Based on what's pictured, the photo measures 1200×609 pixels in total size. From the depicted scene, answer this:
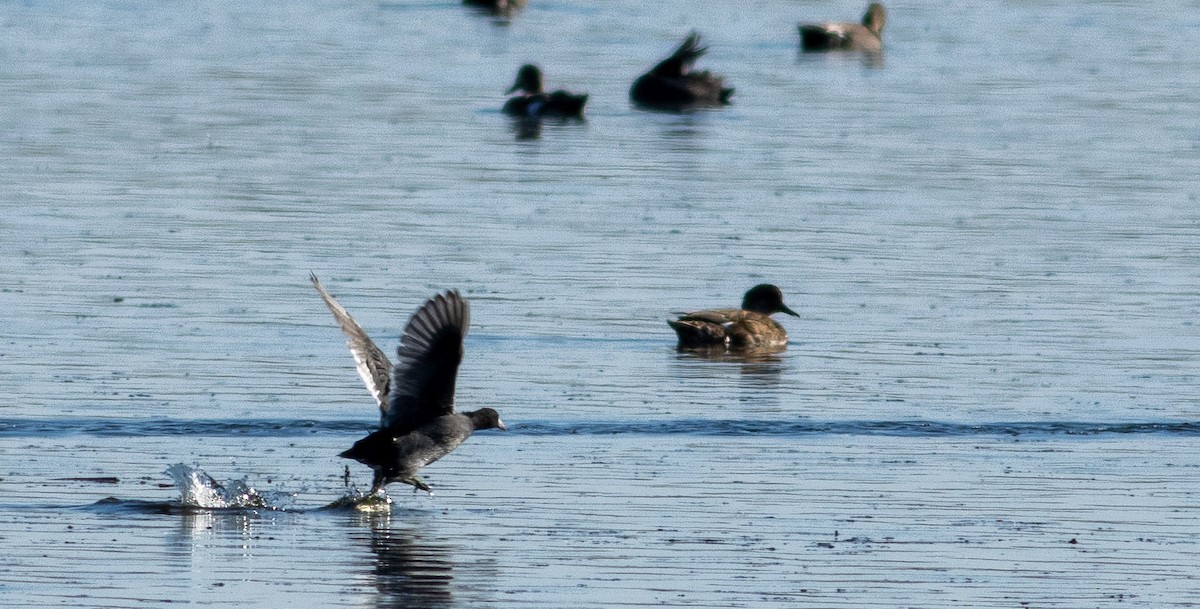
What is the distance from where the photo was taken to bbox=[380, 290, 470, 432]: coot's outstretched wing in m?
10.6

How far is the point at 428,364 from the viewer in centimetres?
1096

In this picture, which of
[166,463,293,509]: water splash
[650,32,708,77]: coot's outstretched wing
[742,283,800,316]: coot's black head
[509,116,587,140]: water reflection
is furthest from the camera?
[650,32,708,77]: coot's outstretched wing

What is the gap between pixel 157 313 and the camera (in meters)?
16.0

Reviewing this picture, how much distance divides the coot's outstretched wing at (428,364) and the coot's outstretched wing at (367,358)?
0.10m

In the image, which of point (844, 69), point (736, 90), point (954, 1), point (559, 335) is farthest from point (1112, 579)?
point (954, 1)

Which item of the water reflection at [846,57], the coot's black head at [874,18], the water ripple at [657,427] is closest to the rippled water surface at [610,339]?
the water ripple at [657,427]

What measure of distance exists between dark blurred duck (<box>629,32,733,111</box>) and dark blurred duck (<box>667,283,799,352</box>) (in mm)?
15229

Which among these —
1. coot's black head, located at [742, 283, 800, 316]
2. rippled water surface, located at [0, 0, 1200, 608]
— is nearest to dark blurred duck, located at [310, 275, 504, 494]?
rippled water surface, located at [0, 0, 1200, 608]

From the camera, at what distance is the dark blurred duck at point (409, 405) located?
10.9 m

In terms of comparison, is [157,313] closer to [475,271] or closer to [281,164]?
[475,271]

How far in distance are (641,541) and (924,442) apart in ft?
9.48

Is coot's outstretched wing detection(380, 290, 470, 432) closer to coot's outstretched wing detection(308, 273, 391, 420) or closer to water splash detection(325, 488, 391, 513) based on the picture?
coot's outstretched wing detection(308, 273, 391, 420)

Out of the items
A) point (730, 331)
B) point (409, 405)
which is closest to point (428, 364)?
point (409, 405)

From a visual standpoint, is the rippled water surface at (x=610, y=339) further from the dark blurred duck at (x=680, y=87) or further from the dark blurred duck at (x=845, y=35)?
the dark blurred duck at (x=845, y=35)
